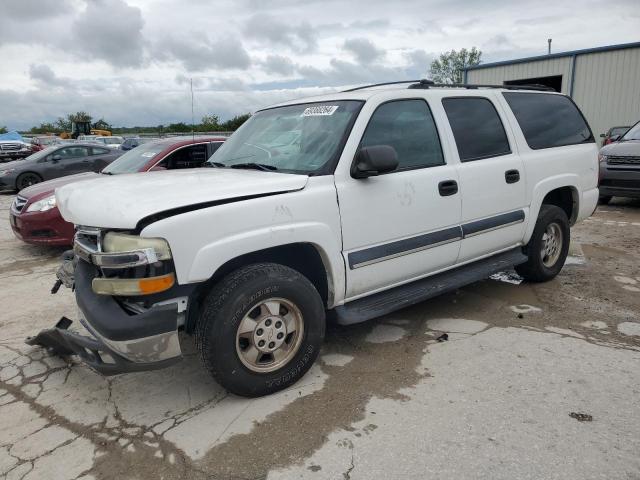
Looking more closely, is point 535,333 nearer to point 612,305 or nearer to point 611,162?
point 612,305

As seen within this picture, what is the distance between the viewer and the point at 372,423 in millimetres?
2795

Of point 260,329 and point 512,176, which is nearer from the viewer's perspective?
point 260,329

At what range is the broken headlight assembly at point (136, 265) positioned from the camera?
257 cm

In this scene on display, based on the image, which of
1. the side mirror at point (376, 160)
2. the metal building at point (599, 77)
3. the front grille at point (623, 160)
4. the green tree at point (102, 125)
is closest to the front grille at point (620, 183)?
the front grille at point (623, 160)

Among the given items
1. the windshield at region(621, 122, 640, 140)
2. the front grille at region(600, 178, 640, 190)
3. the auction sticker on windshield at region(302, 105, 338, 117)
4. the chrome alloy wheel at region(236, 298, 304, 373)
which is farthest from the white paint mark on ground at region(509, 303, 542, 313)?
the windshield at region(621, 122, 640, 140)

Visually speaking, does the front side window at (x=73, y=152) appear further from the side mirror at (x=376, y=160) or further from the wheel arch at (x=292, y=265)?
the side mirror at (x=376, y=160)

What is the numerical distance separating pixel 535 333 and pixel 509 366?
2.24ft

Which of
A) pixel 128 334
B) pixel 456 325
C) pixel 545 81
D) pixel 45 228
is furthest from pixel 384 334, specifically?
pixel 545 81

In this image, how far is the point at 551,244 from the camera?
16.7ft

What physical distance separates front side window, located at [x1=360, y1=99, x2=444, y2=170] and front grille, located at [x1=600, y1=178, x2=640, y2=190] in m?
6.81

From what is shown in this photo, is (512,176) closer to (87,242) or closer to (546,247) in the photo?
(546,247)

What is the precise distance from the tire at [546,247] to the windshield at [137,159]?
4.94 m

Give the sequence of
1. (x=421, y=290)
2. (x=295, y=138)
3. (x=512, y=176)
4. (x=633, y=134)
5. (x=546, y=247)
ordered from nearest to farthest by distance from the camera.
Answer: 1. (x=295, y=138)
2. (x=421, y=290)
3. (x=512, y=176)
4. (x=546, y=247)
5. (x=633, y=134)

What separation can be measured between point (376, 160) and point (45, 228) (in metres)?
5.30
